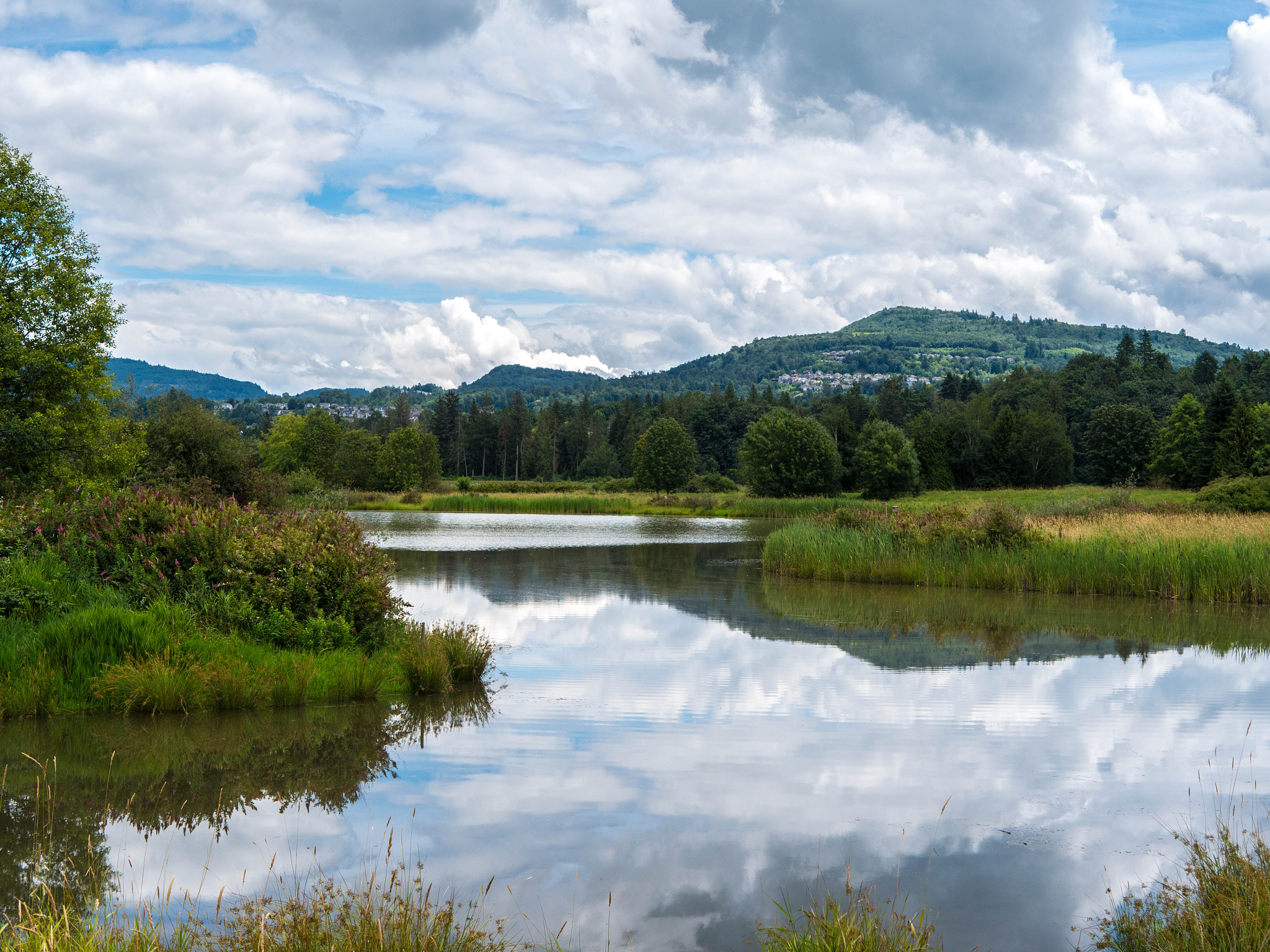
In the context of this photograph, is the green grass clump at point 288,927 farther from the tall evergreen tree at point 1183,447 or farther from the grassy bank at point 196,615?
the tall evergreen tree at point 1183,447

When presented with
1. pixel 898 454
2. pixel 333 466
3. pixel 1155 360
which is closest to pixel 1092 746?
pixel 898 454

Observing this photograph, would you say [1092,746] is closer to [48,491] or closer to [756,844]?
[756,844]

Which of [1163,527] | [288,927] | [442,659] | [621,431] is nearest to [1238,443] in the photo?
[1163,527]

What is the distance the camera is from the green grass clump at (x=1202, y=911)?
415 centimetres

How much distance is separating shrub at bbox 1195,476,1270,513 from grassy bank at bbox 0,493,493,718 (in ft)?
101

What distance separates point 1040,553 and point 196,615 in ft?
61.4

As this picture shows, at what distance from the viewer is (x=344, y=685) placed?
972 cm

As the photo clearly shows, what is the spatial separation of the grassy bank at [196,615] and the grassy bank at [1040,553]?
14.6 m

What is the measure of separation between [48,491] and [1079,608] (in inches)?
752

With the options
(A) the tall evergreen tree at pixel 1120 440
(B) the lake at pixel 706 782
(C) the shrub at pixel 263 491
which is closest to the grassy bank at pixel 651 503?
(A) the tall evergreen tree at pixel 1120 440

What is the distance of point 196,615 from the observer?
33.7 ft

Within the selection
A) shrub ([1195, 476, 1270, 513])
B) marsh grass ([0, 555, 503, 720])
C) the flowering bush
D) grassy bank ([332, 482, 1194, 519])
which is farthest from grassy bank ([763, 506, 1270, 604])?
grassy bank ([332, 482, 1194, 519])

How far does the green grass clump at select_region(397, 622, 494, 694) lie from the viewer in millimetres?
10281

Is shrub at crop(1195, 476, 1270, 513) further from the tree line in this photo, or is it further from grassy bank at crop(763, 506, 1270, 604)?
the tree line
